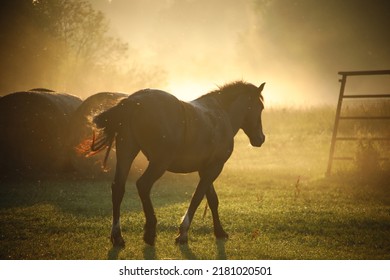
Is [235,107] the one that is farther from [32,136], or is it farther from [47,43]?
[47,43]

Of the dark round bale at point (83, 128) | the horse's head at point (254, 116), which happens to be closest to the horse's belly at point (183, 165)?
the horse's head at point (254, 116)

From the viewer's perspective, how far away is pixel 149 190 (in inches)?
277

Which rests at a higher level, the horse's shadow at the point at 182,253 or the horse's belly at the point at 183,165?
the horse's belly at the point at 183,165

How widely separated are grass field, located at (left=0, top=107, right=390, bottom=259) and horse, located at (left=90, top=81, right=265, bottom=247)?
1.67 ft

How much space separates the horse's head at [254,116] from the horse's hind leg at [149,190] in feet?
7.95

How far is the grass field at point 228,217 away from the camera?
7125 millimetres

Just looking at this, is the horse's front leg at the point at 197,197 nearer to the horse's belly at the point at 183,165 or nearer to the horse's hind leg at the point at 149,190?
the horse's belly at the point at 183,165

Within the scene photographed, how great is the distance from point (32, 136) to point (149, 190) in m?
7.33

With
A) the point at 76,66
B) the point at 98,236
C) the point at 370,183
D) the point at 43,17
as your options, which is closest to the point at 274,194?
the point at 370,183

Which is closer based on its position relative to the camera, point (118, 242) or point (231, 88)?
point (118, 242)

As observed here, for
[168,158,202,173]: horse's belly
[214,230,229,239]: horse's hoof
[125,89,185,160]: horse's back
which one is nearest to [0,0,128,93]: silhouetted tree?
[125,89,185,160]: horse's back

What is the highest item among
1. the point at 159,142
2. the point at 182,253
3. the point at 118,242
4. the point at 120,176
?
the point at 159,142

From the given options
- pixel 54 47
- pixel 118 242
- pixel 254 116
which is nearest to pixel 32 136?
pixel 254 116

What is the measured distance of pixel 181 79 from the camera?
54.5 metres
